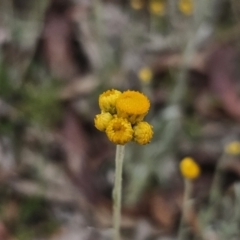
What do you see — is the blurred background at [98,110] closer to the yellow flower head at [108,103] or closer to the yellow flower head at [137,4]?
the yellow flower head at [137,4]

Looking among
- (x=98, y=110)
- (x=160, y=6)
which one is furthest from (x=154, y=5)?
(x=98, y=110)

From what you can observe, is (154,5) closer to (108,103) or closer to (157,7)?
(157,7)

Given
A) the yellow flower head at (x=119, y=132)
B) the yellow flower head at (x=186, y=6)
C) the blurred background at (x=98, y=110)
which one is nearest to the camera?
the yellow flower head at (x=119, y=132)

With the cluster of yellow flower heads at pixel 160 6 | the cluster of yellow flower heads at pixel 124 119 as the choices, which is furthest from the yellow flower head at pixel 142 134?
the cluster of yellow flower heads at pixel 160 6

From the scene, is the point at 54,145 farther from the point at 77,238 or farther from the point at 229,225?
the point at 229,225

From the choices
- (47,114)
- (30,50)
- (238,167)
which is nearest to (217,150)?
(238,167)

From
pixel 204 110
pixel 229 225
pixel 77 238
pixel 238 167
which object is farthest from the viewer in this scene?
pixel 204 110

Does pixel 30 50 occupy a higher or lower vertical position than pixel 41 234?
higher
